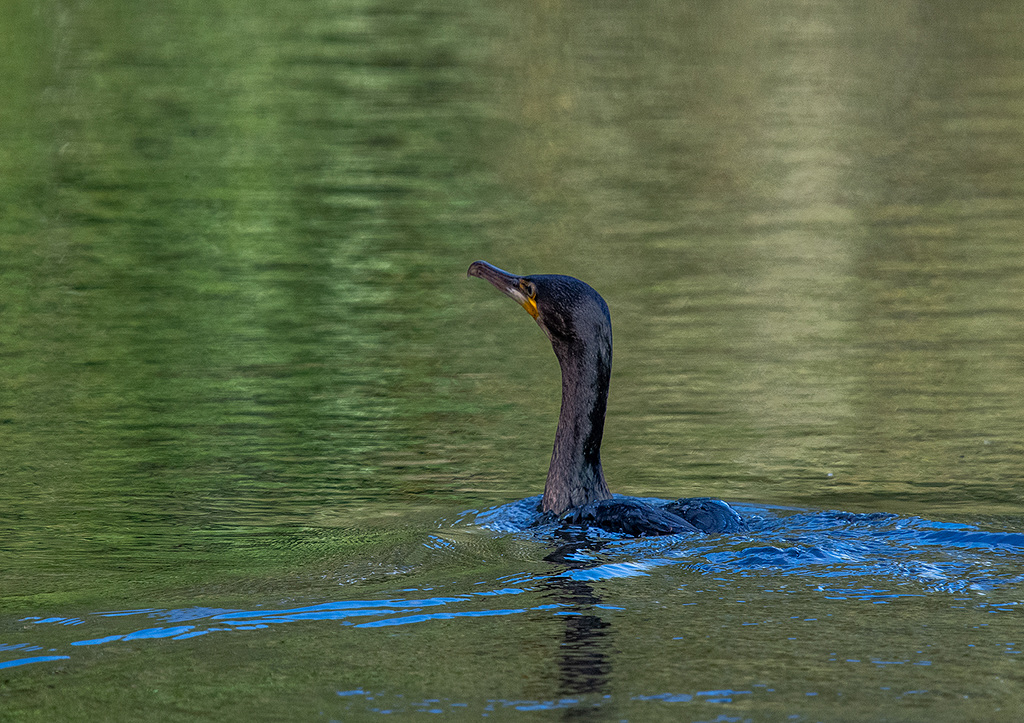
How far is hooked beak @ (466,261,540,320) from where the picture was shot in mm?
7293

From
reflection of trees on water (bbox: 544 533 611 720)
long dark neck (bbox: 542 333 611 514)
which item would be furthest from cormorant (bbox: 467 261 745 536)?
reflection of trees on water (bbox: 544 533 611 720)

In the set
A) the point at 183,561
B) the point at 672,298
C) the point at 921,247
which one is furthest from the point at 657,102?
the point at 183,561

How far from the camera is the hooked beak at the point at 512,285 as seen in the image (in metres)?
7.29

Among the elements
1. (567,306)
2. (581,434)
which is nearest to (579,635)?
(581,434)

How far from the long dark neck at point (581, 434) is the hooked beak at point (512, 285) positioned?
0.92ft

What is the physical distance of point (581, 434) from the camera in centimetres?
720

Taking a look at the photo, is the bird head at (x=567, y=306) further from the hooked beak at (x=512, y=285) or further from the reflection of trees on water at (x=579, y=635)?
the reflection of trees on water at (x=579, y=635)

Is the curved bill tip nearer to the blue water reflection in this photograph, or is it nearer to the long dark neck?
the long dark neck

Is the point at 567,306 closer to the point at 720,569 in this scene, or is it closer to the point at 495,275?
the point at 495,275

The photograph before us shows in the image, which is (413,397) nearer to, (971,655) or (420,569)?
(420,569)

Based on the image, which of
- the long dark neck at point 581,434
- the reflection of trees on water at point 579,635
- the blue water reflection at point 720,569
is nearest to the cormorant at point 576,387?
the long dark neck at point 581,434

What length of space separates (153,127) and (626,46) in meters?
13.0

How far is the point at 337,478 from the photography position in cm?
821

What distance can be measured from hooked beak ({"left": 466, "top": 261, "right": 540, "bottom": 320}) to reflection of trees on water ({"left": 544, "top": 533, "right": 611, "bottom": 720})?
4.17 feet
